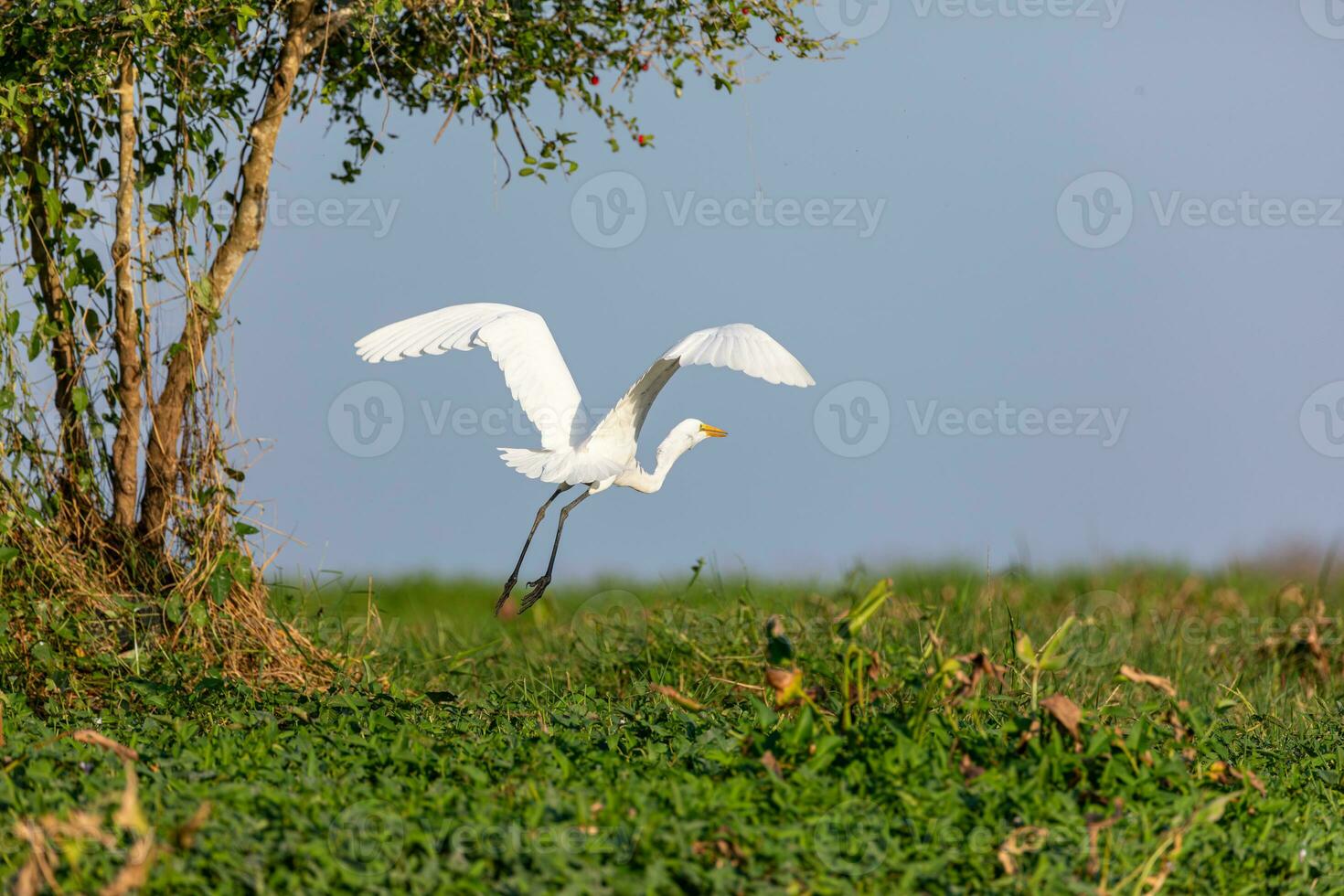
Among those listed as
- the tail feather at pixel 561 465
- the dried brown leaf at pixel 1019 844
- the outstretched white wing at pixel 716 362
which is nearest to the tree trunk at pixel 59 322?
the tail feather at pixel 561 465

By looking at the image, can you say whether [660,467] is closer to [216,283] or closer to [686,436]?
[686,436]

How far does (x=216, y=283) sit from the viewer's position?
5.77 m

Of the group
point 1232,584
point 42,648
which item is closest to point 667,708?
point 42,648

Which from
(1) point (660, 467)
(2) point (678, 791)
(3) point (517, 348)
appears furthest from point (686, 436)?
(2) point (678, 791)

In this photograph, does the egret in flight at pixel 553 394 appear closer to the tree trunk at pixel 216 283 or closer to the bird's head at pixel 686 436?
the bird's head at pixel 686 436

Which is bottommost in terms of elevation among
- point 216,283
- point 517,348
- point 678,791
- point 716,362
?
point 678,791

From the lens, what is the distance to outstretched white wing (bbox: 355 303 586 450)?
5.36 meters

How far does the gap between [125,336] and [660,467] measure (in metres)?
2.38

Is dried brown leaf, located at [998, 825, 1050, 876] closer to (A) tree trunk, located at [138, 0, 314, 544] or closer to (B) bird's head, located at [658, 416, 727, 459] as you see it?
(B) bird's head, located at [658, 416, 727, 459]

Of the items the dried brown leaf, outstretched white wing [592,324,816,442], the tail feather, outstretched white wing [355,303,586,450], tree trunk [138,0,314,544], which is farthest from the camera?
tree trunk [138,0,314,544]

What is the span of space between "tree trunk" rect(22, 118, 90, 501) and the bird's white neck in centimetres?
237

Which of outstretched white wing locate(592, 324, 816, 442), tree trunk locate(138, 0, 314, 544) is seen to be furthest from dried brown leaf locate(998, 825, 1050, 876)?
tree trunk locate(138, 0, 314, 544)

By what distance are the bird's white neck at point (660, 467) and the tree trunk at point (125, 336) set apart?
7.15 ft

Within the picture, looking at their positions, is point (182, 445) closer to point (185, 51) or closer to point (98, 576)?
point (98, 576)
